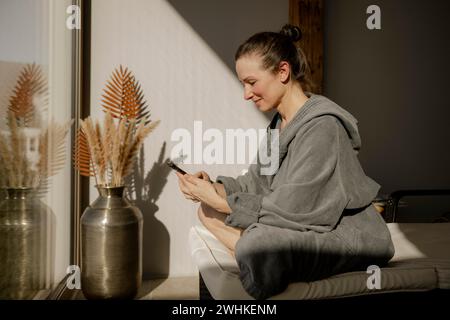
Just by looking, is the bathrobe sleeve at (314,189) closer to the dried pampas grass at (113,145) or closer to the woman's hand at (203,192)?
the woman's hand at (203,192)

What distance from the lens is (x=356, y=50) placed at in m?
2.73

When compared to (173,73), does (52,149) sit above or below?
below

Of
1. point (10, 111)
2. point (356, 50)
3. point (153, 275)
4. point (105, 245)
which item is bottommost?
point (153, 275)

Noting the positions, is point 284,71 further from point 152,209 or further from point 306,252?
point 152,209

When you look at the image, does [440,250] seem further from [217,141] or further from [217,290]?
[217,141]

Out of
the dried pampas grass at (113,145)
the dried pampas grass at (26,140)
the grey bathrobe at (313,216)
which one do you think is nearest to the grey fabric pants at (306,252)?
the grey bathrobe at (313,216)

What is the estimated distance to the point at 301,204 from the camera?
1.27 metres

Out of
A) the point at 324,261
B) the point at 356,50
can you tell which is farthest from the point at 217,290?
the point at 356,50

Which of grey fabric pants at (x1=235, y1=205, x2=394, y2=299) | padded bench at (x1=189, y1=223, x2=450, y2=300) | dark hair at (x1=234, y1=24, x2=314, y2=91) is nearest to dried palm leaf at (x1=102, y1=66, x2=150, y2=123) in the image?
dark hair at (x1=234, y1=24, x2=314, y2=91)

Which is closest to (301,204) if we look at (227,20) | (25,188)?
(25,188)

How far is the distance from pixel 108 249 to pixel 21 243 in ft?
1.82

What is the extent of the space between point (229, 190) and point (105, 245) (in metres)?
0.67

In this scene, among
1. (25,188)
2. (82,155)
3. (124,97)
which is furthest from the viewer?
(124,97)

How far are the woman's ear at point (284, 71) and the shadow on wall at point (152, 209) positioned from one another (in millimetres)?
1055
